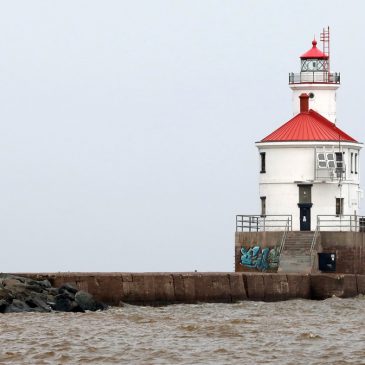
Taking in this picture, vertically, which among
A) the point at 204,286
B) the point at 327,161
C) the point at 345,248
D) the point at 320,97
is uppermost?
the point at 320,97

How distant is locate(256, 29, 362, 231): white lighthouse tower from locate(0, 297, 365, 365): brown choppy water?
11.6 m

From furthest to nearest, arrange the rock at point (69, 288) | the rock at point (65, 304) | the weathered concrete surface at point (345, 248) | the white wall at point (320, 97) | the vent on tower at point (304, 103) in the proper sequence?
the white wall at point (320, 97)
the vent on tower at point (304, 103)
the weathered concrete surface at point (345, 248)
the rock at point (69, 288)
the rock at point (65, 304)

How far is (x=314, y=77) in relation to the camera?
53.6 m

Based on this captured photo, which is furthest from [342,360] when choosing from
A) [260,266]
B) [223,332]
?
[260,266]

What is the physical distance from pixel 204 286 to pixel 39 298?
565 centimetres

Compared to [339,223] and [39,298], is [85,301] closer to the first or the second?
[39,298]

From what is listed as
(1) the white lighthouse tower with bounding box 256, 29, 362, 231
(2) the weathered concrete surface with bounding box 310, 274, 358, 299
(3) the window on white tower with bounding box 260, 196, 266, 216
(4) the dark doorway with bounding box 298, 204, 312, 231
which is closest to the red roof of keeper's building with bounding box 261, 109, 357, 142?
(1) the white lighthouse tower with bounding box 256, 29, 362, 231

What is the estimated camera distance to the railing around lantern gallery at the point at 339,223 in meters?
50.6

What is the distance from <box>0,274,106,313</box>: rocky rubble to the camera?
3619cm

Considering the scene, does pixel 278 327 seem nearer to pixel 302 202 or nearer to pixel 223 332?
pixel 223 332

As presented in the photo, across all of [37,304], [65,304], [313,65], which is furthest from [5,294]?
[313,65]

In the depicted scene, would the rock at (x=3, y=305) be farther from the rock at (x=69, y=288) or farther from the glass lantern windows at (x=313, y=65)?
the glass lantern windows at (x=313, y=65)

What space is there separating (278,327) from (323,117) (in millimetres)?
20444

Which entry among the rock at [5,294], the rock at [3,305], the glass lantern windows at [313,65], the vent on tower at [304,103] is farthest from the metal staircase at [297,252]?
the rock at [3,305]
